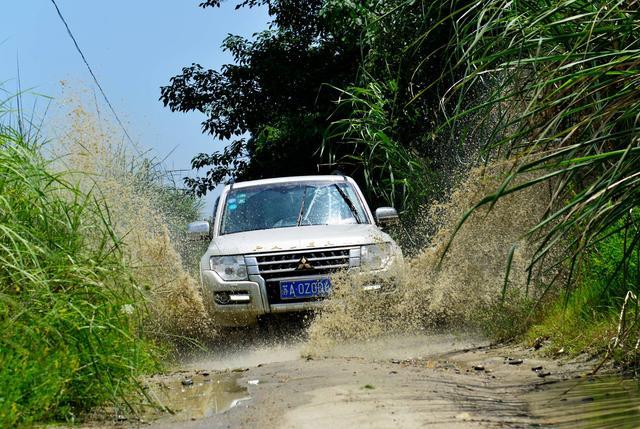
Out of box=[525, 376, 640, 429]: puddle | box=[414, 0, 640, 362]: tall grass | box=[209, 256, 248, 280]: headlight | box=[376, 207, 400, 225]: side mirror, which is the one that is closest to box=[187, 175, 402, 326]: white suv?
box=[209, 256, 248, 280]: headlight

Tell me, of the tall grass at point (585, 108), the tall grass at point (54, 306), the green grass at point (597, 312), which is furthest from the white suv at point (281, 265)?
the tall grass at point (585, 108)

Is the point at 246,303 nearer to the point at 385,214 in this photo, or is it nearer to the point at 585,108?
the point at 385,214

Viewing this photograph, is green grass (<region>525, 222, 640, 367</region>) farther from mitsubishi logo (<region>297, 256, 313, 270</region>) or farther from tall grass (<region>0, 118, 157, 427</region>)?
tall grass (<region>0, 118, 157, 427</region>)

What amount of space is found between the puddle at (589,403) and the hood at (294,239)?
3727 millimetres

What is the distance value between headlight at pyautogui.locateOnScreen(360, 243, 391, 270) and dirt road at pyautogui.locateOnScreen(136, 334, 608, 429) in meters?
0.81

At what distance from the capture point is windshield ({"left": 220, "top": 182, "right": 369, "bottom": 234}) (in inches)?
410

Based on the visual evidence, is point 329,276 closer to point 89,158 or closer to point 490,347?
point 490,347

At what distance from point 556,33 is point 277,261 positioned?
15.7 feet

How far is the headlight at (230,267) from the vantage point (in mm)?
9477

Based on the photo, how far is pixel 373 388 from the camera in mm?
5637

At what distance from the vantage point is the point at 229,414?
5344 millimetres

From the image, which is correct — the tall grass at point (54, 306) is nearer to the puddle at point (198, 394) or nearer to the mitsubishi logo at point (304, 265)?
the puddle at point (198, 394)

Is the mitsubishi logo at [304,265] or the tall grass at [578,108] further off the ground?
the tall grass at [578,108]

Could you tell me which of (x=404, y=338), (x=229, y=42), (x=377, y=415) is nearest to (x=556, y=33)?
(x=377, y=415)
